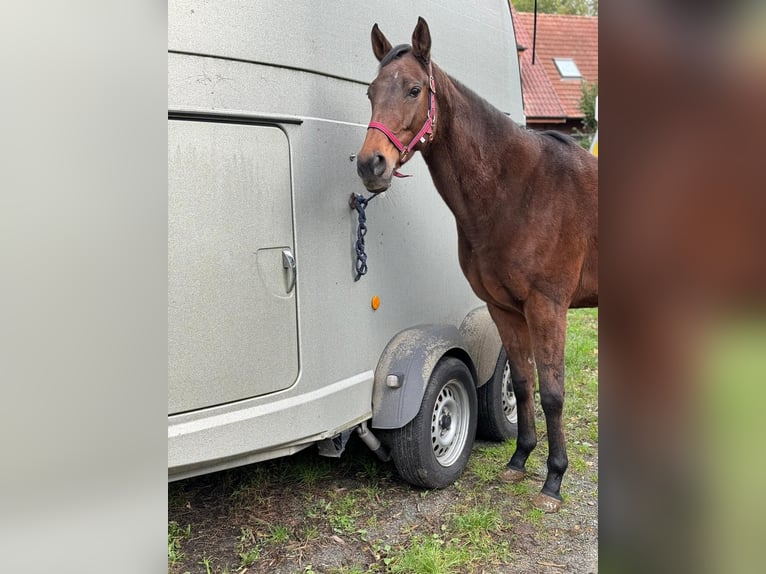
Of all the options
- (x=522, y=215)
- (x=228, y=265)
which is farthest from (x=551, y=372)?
(x=228, y=265)

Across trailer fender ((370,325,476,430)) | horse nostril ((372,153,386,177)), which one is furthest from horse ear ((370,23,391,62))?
trailer fender ((370,325,476,430))

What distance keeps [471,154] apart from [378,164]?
0.82 m

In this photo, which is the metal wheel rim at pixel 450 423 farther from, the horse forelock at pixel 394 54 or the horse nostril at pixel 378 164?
the horse forelock at pixel 394 54

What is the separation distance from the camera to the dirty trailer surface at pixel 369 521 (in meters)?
2.97

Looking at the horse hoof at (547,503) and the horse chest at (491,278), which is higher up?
the horse chest at (491,278)

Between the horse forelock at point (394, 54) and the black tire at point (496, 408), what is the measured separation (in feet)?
7.21

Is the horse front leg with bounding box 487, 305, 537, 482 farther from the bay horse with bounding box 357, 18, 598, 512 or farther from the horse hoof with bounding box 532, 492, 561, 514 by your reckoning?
the horse hoof with bounding box 532, 492, 561, 514

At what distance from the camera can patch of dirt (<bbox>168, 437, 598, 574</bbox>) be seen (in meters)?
2.99

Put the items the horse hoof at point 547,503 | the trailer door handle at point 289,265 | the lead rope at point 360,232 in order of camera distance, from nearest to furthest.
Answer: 1. the trailer door handle at point 289,265
2. the lead rope at point 360,232
3. the horse hoof at point 547,503

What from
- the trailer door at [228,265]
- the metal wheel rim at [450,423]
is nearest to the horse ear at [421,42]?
the trailer door at [228,265]

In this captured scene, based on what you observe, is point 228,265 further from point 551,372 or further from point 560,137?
point 560,137

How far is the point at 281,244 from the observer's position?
8.66 feet
